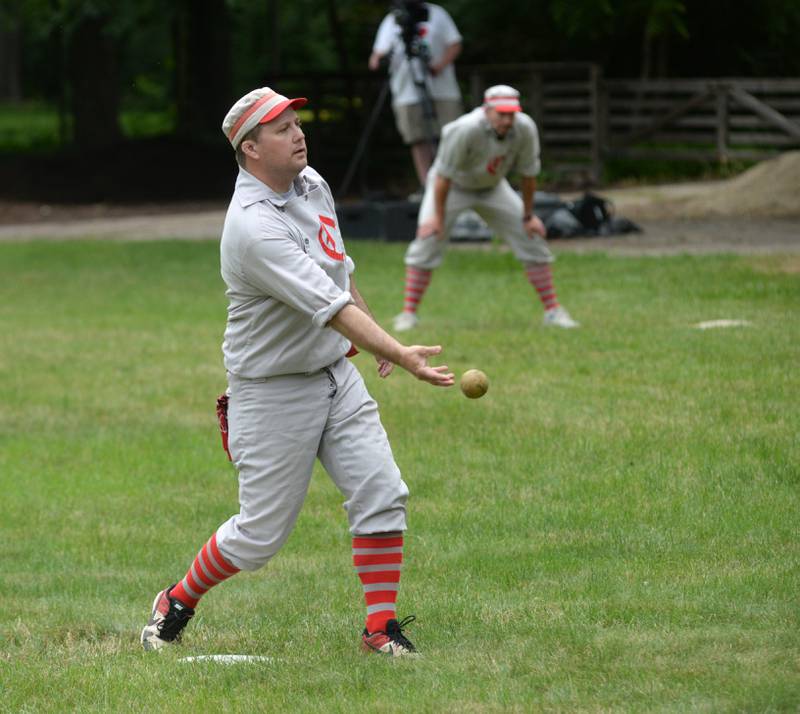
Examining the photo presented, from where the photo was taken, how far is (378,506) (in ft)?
18.0

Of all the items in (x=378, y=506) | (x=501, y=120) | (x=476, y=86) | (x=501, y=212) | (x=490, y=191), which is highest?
(x=501, y=120)

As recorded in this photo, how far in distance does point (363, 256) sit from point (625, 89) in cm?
1010

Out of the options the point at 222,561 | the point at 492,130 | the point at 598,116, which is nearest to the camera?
the point at 222,561

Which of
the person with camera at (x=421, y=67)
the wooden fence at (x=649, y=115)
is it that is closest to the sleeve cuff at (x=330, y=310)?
the person with camera at (x=421, y=67)

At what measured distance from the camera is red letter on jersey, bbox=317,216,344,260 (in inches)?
218

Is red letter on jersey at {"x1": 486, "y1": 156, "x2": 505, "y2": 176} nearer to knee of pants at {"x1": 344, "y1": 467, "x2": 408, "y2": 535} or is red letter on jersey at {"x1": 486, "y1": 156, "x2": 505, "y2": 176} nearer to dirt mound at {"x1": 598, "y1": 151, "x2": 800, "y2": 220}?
knee of pants at {"x1": 344, "y1": 467, "x2": 408, "y2": 535}

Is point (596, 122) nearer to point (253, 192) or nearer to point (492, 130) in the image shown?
point (492, 130)

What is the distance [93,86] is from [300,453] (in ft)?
87.4

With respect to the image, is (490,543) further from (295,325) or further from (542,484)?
(295,325)

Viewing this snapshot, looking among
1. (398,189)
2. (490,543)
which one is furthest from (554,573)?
(398,189)

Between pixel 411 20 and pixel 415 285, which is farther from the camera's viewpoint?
pixel 411 20

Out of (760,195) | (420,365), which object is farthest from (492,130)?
→ (760,195)

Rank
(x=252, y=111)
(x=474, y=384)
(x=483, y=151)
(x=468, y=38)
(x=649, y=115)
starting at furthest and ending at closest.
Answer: (x=468, y=38) < (x=649, y=115) < (x=483, y=151) < (x=474, y=384) < (x=252, y=111)

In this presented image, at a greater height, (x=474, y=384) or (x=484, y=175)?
(x=474, y=384)
